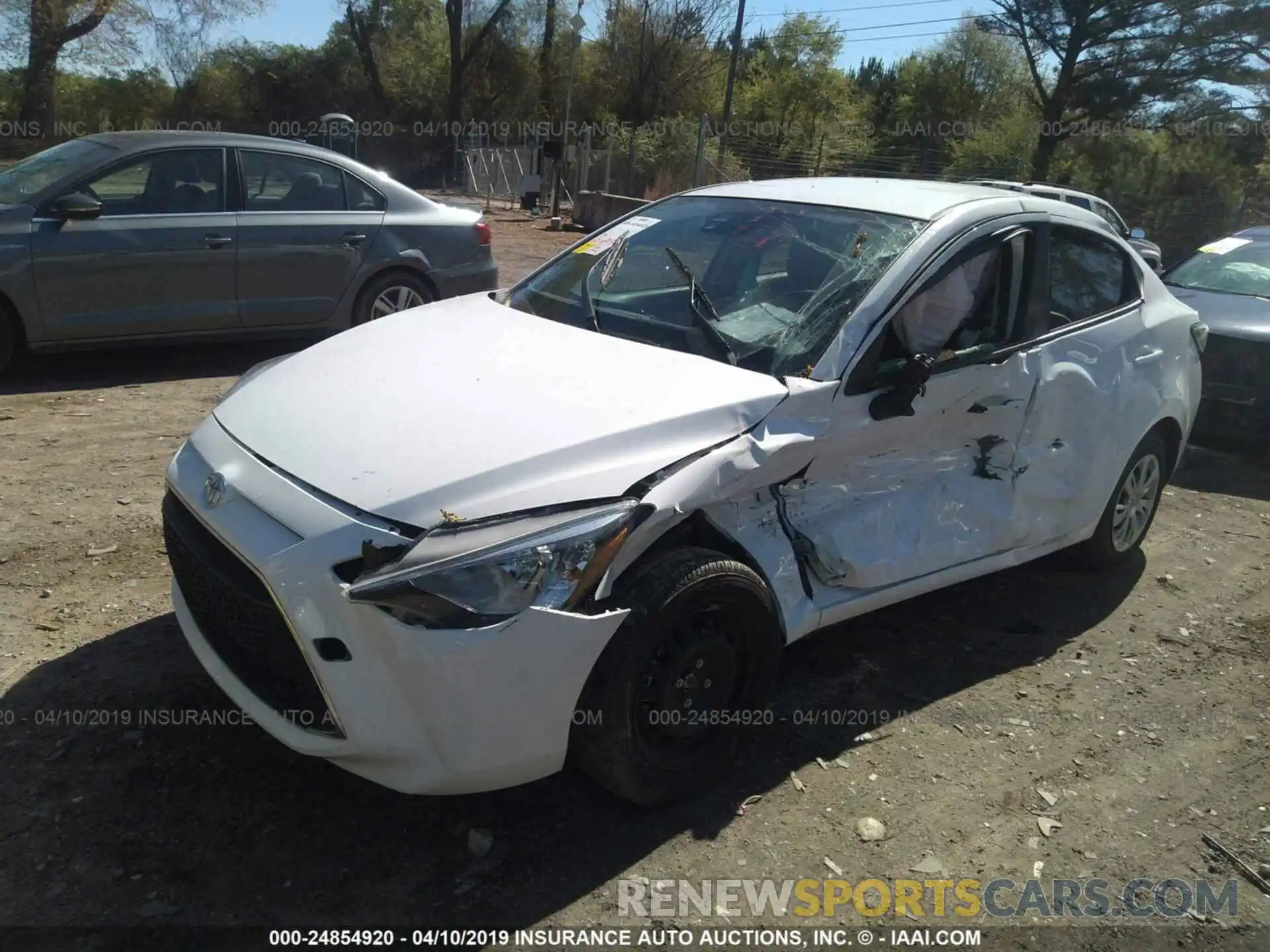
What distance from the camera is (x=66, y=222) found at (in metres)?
6.62

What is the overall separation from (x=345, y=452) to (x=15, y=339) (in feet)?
16.6

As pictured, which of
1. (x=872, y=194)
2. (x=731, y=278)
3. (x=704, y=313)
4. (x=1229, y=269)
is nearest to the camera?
(x=704, y=313)

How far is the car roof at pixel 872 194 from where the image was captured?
12.9 feet

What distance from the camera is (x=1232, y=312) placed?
25.7 ft

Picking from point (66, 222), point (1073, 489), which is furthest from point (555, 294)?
point (66, 222)

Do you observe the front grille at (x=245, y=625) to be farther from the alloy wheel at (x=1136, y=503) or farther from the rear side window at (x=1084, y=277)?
the alloy wheel at (x=1136, y=503)

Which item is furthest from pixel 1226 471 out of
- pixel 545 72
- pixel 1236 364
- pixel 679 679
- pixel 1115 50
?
pixel 545 72

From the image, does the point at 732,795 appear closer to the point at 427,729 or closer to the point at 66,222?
the point at 427,729

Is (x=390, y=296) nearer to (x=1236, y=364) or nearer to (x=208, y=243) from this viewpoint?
(x=208, y=243)

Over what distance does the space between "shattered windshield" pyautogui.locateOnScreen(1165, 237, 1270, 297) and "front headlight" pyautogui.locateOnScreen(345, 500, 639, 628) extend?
7691 millimetres

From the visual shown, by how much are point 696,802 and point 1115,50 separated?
32.4 m

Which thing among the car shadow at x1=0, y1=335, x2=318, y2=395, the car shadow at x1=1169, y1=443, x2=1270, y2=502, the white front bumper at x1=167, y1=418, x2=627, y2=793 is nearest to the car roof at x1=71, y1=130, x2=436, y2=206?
the car shadow at x1=0, y1=335, x2=318, y2=395

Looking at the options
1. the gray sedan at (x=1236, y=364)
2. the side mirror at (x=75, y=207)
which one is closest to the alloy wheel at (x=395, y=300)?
the side mirror at (x=75, y=207)

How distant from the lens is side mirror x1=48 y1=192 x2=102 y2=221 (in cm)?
657
